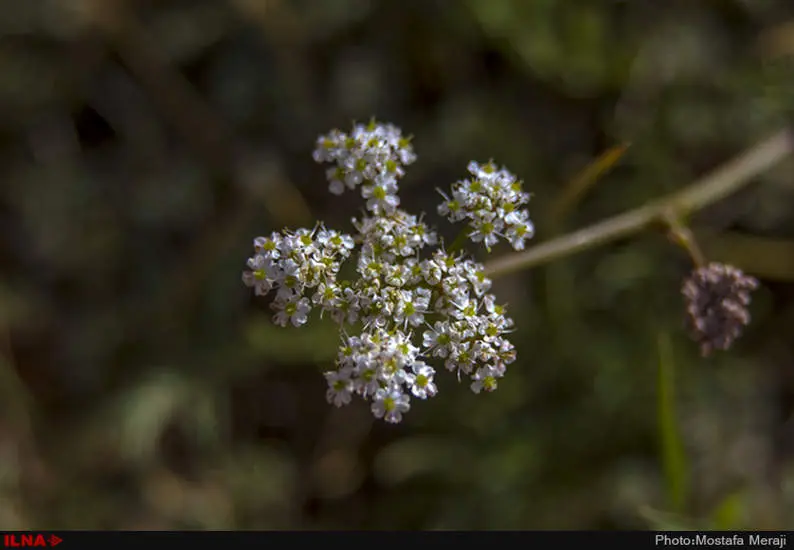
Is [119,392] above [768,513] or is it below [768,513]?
above

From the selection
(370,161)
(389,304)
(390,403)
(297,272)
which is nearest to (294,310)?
(297,272)

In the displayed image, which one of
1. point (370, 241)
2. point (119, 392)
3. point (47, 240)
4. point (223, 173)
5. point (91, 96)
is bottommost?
point (370, 241)

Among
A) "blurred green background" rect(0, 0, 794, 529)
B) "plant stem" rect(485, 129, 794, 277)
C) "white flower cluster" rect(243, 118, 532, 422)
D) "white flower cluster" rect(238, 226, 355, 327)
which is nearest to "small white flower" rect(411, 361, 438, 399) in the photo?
"white flower cluster" rect(243, 118, 532, 422)

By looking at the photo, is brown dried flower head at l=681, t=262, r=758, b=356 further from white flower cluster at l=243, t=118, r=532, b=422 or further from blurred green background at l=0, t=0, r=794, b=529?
blurred green background at l=0, t=0, r=794, b=529

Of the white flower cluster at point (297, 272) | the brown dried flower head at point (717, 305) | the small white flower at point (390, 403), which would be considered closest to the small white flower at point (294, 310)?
the white flower cluster at point (297, 272)

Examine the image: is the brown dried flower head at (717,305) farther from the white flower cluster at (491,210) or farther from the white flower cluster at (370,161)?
the white flower cluster at (370,161)

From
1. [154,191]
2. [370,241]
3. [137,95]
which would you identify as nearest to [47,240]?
[154,191]

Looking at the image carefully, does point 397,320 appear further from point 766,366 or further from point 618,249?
point 766,366
